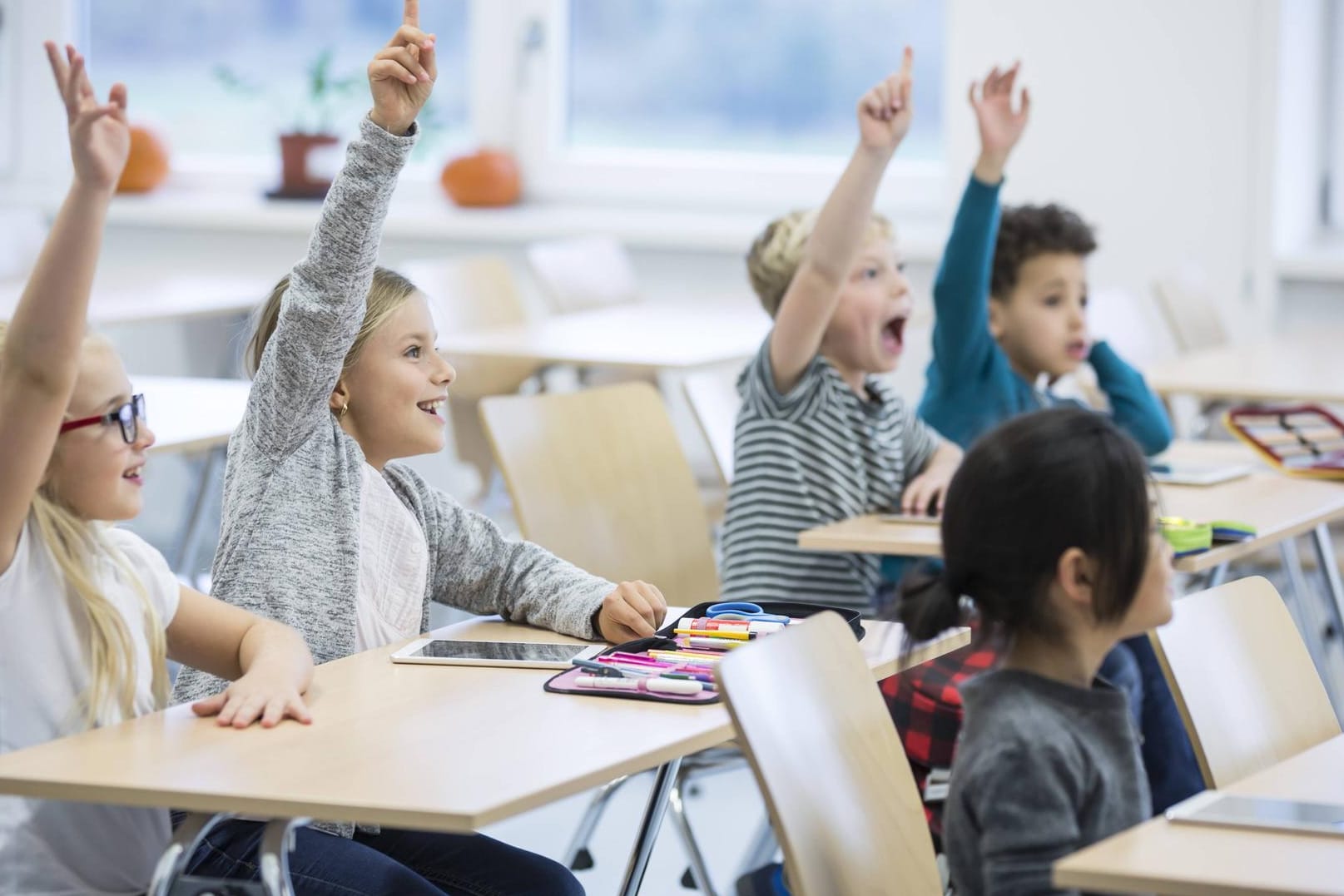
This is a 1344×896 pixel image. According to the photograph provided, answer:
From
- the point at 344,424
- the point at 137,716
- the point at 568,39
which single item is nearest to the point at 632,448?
the point at 344,424

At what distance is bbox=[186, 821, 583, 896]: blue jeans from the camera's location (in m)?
1.63

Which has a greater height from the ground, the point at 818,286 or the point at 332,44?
the point at 332,44

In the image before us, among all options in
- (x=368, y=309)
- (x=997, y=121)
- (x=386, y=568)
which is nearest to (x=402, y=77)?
(x=368, y=309)

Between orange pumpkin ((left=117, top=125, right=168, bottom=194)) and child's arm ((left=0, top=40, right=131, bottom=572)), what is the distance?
4.88m

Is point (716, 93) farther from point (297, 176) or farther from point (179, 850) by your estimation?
point (179, 850)

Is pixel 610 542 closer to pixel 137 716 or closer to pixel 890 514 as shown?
pixel 890 514

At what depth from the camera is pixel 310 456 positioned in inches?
72.8

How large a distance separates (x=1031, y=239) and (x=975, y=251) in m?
0.29

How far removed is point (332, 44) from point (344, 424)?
4.61m

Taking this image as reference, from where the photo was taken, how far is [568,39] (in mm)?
6039

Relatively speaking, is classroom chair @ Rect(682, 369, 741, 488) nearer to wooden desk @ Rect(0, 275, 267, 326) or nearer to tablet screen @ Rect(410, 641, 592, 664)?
tablet screen @ Rect(410, 641, 592, 664)

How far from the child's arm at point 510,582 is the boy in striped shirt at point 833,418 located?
22.4 inches

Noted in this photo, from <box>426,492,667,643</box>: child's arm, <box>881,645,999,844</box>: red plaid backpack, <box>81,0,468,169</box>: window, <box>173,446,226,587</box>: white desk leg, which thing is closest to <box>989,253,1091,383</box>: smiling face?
<box>881,645,999,844</box>: red plaid backpack

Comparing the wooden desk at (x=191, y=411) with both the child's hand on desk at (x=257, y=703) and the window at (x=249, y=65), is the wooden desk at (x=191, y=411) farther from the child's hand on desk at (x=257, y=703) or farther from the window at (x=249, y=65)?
the window at (x=249, y=65)
